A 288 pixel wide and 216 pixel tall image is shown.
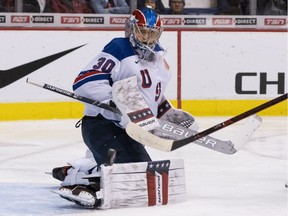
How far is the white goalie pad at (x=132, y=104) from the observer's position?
15.1ft

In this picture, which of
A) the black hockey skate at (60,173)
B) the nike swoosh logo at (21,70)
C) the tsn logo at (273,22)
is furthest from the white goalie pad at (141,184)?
the tsn logo at (273,22)

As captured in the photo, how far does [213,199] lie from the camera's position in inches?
195

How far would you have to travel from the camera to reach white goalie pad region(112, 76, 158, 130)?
4.61 metres

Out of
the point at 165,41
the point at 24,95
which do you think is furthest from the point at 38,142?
the point at 165,41

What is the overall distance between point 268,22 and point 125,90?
512 cm

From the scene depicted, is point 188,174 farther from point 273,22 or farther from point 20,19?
point 273,22

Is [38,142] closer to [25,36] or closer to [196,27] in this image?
[25,36]

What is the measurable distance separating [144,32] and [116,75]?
24 centimetres

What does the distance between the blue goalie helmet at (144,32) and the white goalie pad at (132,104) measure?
9.8 inches

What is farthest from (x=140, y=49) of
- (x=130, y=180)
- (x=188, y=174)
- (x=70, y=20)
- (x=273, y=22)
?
(x=273, y=22)

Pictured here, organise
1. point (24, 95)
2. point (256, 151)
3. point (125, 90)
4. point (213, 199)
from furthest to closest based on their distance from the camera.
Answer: point (24, 95)
point (256, 151)
point (213, 199)
point (125, 90)

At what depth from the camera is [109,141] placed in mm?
4816

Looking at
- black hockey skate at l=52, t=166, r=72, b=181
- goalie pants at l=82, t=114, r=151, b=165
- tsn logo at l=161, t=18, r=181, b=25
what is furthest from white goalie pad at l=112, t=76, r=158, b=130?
tsn logo at l=161, t=18, r=181, b=25

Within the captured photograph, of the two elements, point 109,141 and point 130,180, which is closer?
point 130,180
